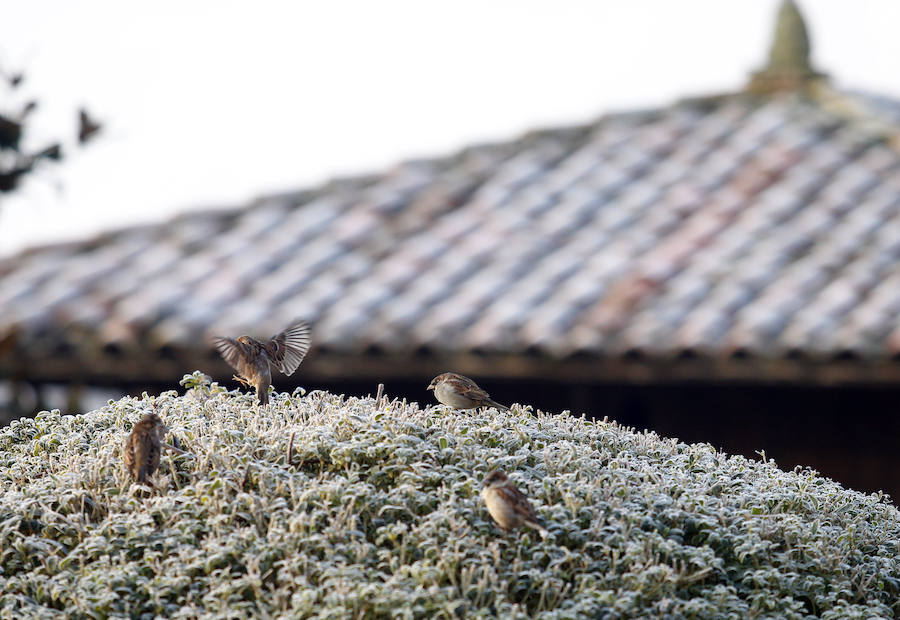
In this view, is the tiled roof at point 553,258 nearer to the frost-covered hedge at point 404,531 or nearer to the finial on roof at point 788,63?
the finial on roof at point 788,63

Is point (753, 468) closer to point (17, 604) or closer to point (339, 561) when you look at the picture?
point (339, 561)

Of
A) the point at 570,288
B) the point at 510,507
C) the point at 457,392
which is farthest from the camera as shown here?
the point at 570,288

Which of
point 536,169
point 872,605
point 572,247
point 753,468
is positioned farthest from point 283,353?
point 536,169

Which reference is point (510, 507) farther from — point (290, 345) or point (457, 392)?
point (290, 345)

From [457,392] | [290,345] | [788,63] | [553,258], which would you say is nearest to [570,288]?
[553,258]

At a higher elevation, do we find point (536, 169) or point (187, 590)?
point (536, 169)
